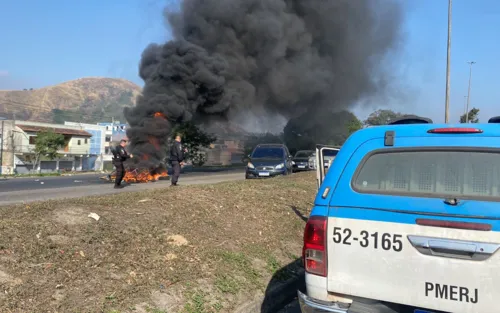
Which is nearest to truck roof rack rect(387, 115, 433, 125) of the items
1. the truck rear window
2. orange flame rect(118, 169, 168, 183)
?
the truck rear window

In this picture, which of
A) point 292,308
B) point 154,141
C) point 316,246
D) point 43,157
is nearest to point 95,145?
point 43,157

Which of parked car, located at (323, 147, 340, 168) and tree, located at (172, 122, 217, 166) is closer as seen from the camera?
parked car, located at (323, 147, 340, 168)

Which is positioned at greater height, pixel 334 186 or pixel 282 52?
pixel 282 52

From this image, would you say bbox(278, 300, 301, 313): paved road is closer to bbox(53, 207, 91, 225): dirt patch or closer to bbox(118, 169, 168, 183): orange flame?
bbox(53, 207, 91, 225): dirt patch

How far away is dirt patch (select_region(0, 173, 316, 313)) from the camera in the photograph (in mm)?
3957

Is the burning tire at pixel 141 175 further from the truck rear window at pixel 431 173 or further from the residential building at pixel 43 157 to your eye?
the residential building at pixel 43 157

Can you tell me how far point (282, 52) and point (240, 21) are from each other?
13.1 ft

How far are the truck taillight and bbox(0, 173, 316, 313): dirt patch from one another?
1658mm

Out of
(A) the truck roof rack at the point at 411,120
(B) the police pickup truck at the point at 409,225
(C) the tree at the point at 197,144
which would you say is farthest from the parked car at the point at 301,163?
(B) the police pickup truck at the point at 409,225

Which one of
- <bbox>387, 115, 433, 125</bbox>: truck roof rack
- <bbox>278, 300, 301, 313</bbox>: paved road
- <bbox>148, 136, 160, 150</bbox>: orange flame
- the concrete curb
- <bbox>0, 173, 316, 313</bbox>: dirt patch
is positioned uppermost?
<bbox>148, 136, 160, 150</bbox>: orange flame

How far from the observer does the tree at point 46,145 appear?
1892 inches

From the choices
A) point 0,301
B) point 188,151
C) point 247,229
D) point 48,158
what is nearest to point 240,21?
point 188,151

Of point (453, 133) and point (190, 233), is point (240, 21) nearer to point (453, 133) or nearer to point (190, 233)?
point (190, 233)

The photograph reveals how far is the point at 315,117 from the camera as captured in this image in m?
40.7
